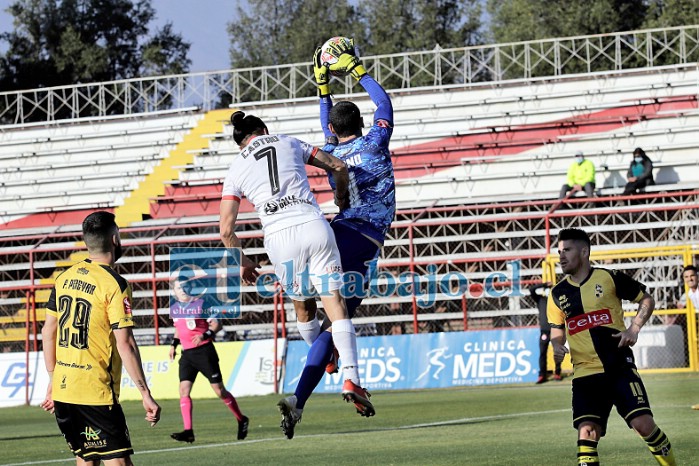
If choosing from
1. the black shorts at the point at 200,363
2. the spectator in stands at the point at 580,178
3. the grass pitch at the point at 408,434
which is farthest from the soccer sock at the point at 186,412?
the spectator in stands at the point at 580,178

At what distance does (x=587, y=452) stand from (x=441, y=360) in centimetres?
1541

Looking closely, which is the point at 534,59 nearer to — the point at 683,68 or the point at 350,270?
the point at 683,68

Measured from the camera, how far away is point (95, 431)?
739 cm

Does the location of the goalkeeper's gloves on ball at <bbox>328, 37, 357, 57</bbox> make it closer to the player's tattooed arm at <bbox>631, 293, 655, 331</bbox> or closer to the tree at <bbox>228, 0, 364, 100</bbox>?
the player's tattooed arm at <bbox>631, 293, 655, 331</bbox>

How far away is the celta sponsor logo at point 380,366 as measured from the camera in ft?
78.3

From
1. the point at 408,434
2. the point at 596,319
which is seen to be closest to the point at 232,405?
the point at 408,434

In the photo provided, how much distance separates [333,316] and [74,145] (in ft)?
99.6

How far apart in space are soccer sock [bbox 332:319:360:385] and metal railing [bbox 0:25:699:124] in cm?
2355

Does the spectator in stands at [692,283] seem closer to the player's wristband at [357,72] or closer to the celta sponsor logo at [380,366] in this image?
the celta sponsor logo at [380,366]

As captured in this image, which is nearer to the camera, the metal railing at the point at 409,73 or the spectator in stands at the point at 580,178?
the spectator in stands at the point at 580,178

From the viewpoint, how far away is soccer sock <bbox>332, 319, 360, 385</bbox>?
27.8ft

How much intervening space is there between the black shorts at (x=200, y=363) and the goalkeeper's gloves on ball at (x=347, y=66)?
760 cm

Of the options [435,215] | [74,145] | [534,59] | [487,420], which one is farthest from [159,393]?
[534,59]

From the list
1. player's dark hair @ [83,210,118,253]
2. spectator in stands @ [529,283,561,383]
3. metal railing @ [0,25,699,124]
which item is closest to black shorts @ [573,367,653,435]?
player's dark hair @ [83,210,118,253]
